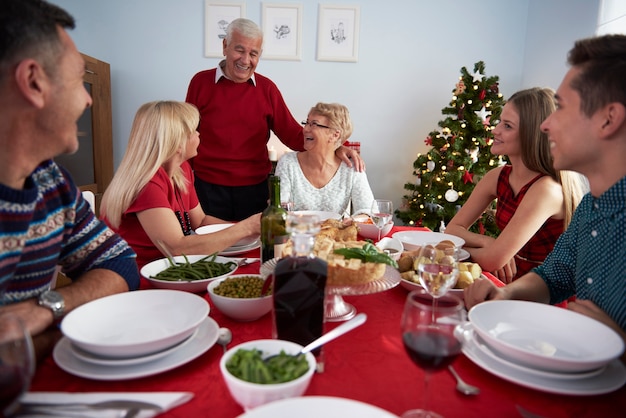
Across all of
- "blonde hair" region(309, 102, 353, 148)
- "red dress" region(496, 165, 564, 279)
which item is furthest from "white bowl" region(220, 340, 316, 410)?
"blonde hair" region(309, 102, 353, 148)

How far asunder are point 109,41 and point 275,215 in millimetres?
4228

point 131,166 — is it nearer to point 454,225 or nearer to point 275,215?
point 275,215

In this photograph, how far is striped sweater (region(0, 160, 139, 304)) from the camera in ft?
3.31

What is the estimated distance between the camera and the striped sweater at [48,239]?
3.31 feet

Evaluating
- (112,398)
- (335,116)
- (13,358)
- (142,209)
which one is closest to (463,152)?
(335,116)

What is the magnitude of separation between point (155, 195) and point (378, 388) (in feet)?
4.05

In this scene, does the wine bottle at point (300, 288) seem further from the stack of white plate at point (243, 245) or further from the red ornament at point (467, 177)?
the red ornament at point (467, 177)

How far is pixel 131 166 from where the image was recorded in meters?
1.82

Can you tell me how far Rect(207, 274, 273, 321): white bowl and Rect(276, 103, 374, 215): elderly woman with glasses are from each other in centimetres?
172

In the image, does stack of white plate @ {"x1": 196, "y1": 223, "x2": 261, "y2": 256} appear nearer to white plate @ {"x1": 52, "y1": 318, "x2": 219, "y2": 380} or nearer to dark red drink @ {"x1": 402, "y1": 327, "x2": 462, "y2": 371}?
white plate @ {"x1": 52, "y1": 318, "x2": 219, "y2": 380}

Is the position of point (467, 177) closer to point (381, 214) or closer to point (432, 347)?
point (381, 214)

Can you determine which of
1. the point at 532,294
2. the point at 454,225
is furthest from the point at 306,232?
the point at 454,225

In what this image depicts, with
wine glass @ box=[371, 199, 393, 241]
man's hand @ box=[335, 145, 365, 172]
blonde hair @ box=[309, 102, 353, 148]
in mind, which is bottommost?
wine glass @ box=[371, 199, 393, 241]

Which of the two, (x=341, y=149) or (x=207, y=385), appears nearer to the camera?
(x=207, y=385)
